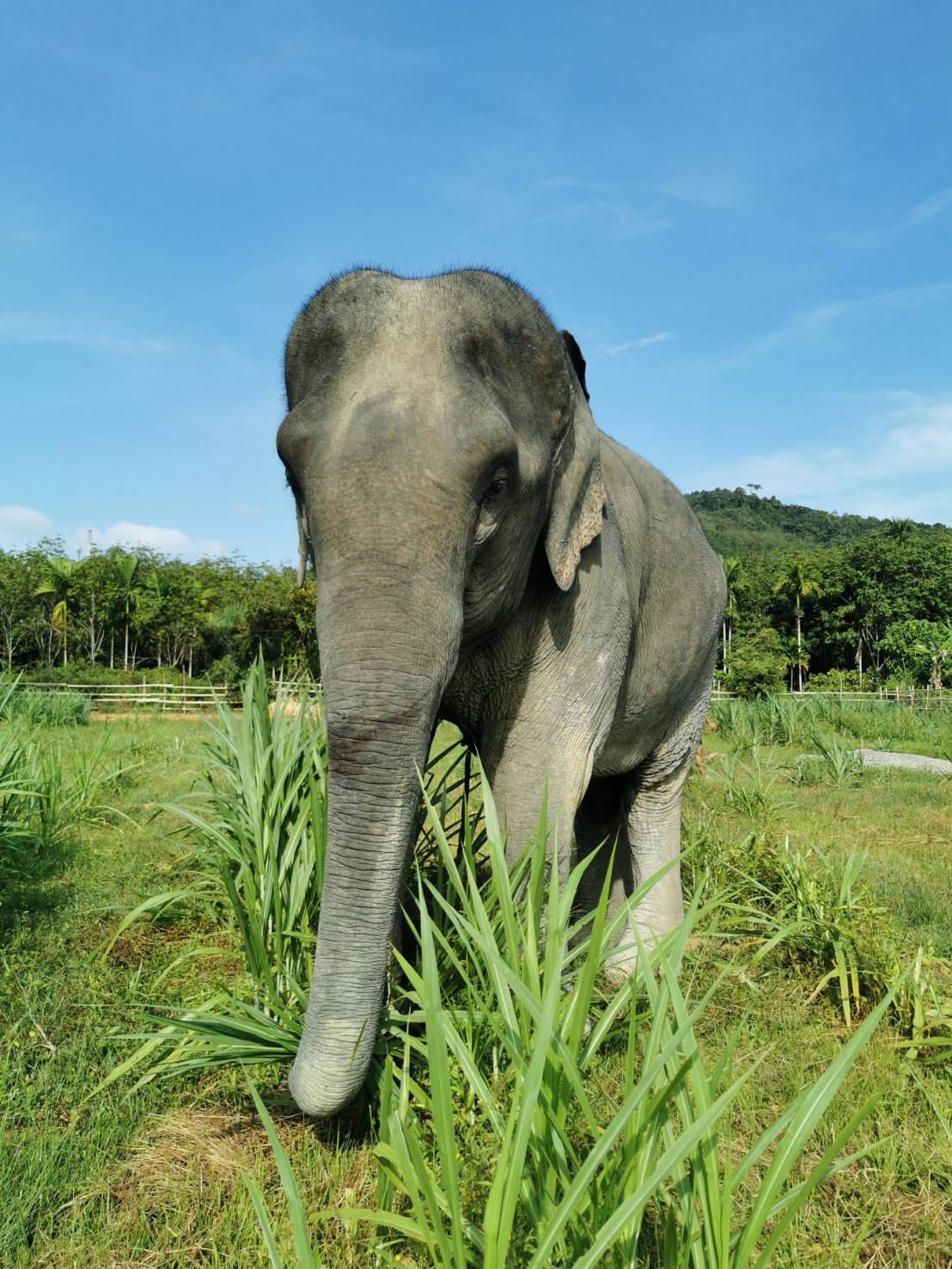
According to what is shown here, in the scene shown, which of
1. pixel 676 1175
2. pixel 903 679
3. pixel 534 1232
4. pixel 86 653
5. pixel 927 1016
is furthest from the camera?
pixel 86 653

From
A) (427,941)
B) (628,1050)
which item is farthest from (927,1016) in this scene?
(427,941)

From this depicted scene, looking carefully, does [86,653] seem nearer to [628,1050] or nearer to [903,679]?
[903,679]

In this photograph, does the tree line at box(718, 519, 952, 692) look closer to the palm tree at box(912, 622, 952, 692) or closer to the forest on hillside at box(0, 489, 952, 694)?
the forest on hillside at box(0, 489, 952, 694)

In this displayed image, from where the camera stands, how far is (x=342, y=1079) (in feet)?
6.64

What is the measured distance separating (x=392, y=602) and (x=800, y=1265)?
1.70m

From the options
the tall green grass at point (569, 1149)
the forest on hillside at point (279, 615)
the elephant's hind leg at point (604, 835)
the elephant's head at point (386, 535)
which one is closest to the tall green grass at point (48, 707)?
the elephant's hind leg at point (604, 835)

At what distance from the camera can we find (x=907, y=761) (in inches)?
489

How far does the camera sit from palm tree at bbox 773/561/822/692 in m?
57.5

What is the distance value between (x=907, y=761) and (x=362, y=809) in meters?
12.1

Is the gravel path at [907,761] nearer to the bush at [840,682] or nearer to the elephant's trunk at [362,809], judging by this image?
the elephant's trunk at [362,809]

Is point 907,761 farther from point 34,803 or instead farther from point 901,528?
point 901,528

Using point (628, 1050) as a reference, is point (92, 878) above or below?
below

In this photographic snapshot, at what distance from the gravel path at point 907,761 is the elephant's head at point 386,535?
960 centimetres

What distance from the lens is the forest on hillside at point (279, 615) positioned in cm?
3609
